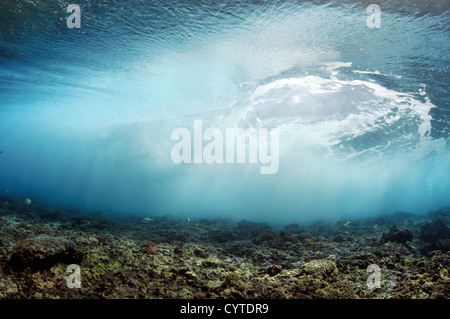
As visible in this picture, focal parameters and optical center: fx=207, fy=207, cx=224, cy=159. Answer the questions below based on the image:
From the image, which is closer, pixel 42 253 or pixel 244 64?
pixel 42 253

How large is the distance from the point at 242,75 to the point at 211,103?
5278 mm

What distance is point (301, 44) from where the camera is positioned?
10.6m

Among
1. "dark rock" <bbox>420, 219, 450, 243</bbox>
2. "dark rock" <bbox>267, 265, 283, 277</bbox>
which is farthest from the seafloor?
"dark rock" <bbox>420, 219, 450, 243</bbox>

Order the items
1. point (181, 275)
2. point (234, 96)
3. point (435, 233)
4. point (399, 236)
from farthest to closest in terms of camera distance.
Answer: point (234, 96) < point (435, 233) < point (399, 236) < point (181, 275)

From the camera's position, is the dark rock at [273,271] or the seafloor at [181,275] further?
the dark rock at [273,271]

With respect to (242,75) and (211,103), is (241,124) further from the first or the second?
(242,75)

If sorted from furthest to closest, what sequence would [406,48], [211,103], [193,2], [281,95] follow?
[211,103]
[281,95]
[406,48]
[193,2]

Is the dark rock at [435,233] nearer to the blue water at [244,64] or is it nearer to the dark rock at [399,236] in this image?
the dark rock at [399,236]

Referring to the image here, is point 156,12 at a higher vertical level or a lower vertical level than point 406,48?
higher

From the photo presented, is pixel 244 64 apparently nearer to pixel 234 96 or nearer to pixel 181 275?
pixel 234 96

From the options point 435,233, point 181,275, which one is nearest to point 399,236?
point 435,233

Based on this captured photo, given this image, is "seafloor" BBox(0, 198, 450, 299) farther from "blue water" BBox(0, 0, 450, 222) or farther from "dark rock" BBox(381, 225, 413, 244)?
"blue water" BBox(0, 0, 450, 222)

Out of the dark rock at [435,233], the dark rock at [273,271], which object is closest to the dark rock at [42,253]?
the dark rock at [273,271]

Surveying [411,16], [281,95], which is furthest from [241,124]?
[411,16]
